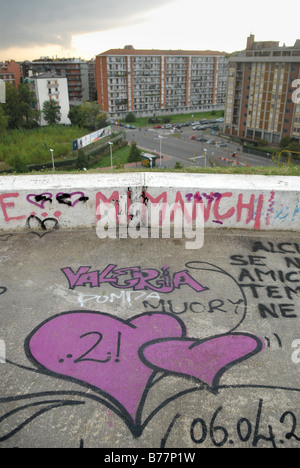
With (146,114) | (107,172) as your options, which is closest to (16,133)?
(146,114)

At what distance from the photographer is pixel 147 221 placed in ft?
26.9

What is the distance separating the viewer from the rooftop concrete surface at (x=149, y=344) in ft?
13.2

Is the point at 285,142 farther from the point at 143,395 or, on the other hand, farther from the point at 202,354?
the point at 143,395

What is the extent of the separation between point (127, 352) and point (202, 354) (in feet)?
3.46

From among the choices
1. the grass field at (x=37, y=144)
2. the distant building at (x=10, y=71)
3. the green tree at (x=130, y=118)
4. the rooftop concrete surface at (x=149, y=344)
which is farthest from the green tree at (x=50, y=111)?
the rooftop concrete surface at (x=149, y=344)

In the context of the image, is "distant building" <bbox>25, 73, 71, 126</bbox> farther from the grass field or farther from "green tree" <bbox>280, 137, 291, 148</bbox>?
"green tree" <bbox>280, 137, 291, 148</bbox>

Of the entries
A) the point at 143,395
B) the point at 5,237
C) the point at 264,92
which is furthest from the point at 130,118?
the point at 143,395

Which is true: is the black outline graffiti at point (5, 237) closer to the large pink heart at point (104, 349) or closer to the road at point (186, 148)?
the large pink heart at point (104, 349)

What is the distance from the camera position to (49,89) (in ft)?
263

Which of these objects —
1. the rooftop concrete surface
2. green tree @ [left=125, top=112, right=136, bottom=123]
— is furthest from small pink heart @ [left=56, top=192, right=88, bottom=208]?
green tree @ [left=125, top=112, right=136, bottom=123]

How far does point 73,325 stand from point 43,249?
8.44ft

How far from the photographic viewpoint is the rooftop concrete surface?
4016 mm
